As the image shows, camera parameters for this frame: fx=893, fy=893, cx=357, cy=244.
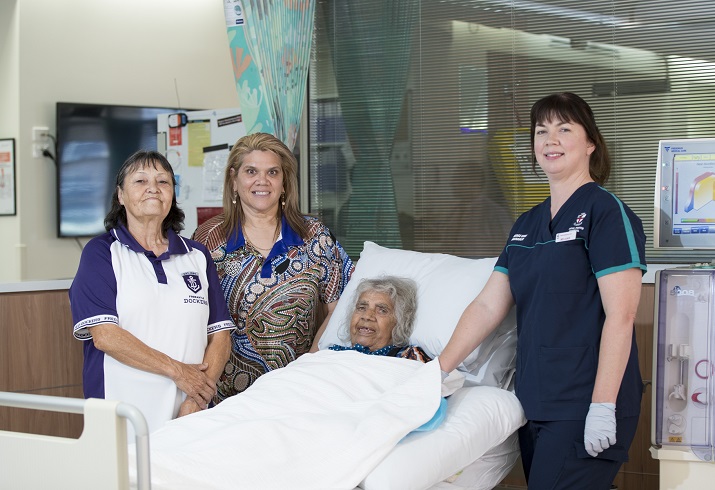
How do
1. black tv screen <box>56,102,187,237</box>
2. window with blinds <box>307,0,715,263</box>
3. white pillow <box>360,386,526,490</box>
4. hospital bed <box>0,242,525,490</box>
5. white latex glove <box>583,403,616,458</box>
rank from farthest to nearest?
black tv screen <box>56,102,187,237</box> < window with blinds <box>307,0,715,263</box> < white latex glove <box>583,403,616,458</box> < white pillow <box>360,386,526,490</box> < hospital bed <box>0,242,525,490</box>

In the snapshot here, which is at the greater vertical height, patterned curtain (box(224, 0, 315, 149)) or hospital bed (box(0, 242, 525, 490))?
patterned curtain (box(224, 0, 315, 149))

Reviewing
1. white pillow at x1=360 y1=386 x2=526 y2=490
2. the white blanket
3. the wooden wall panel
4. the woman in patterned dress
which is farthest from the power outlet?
white pillow at x1=360 y1=386 x2=526 y2=490

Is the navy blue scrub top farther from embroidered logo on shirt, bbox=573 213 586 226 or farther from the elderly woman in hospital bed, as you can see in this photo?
the elderly woman in hospital bed

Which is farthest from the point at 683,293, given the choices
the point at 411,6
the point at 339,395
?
the point at 411,6

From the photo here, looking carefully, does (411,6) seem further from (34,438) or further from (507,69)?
(34,438)

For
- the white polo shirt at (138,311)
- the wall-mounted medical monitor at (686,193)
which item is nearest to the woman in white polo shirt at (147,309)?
the white polo shirt at (138,311)

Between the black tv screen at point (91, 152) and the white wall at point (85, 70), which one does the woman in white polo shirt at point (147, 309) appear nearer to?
the black tv screen at point (91, 152)

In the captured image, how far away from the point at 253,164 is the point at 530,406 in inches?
49.8

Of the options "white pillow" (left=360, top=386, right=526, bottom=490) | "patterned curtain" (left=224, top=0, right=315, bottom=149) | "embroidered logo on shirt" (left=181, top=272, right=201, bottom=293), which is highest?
"patterned curtain" (left=224, top=0, right=315, bottom=149)

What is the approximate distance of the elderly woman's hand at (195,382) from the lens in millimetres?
2611

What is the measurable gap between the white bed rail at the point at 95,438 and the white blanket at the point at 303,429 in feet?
0.64

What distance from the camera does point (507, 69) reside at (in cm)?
411

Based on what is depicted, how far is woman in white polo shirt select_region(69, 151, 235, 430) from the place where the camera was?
101 inches

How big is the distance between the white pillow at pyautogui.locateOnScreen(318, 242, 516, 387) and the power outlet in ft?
11.7
